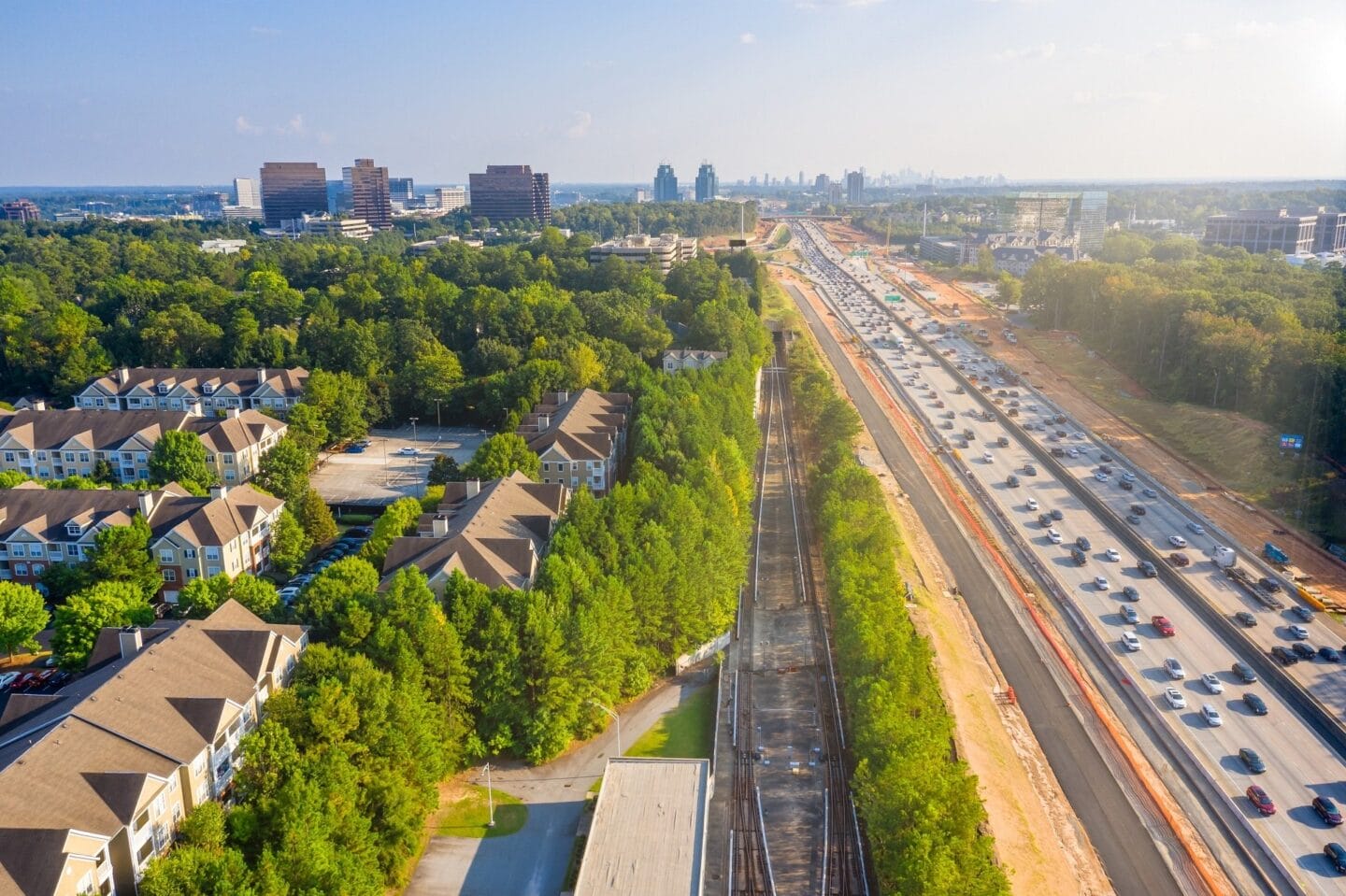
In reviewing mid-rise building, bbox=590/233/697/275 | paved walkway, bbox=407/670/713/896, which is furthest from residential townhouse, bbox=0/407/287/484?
mid-rise building, bbox=590/233/697/275

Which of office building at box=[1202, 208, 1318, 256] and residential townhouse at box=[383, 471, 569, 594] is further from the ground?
office building at box=[1202, 208, 1318, 256]

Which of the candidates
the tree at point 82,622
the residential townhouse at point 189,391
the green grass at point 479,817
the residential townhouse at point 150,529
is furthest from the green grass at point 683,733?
the residential townhouse at point 189,391

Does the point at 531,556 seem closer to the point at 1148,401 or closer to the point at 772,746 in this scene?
the point at 772,746

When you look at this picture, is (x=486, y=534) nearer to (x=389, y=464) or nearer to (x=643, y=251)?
(x=389, y=464)

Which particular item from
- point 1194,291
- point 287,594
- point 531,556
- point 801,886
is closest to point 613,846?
point 801,886

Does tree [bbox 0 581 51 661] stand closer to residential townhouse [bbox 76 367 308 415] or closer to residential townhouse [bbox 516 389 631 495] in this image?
residential townhouse [bbox 516 389 631 495]

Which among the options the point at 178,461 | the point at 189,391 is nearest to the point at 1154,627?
the point at 178,461

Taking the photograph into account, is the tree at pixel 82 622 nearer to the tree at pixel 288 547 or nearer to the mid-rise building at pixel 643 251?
the tree at pixel 288 547
